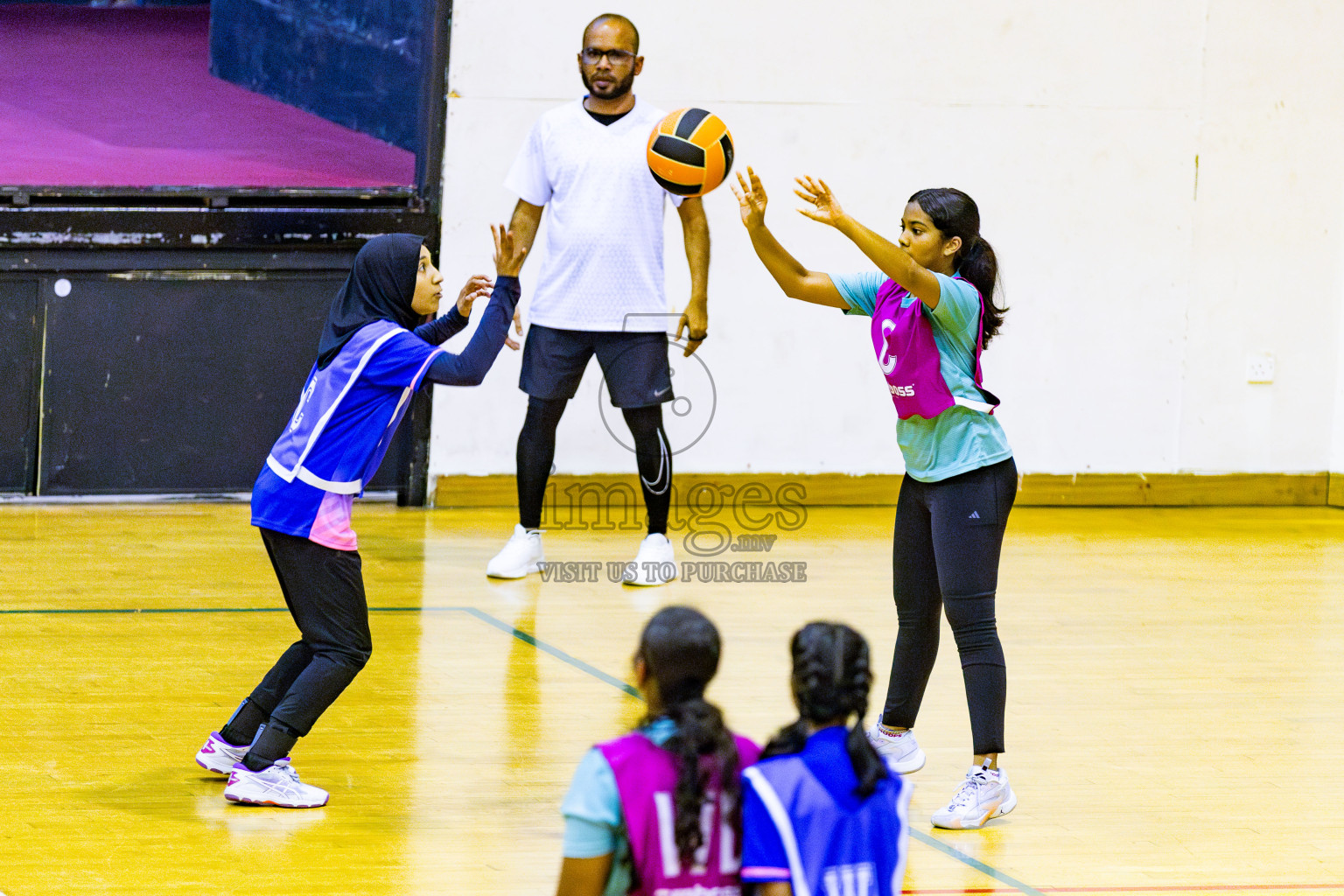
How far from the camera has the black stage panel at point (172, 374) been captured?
7434 mm

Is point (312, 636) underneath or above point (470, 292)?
underneath

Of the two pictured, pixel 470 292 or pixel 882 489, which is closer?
pixel 470 292

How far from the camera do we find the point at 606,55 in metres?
6.28

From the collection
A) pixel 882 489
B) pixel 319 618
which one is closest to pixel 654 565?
pixel 882 489

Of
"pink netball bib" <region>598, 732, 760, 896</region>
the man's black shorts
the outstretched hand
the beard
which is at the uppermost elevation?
the beard

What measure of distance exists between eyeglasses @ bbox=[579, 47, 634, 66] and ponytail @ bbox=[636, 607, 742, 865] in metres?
4.20

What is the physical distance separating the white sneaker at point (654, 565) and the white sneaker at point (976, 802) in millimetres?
2632

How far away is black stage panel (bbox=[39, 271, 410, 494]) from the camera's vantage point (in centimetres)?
743

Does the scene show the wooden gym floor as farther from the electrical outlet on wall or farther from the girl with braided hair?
the girl with braided hair

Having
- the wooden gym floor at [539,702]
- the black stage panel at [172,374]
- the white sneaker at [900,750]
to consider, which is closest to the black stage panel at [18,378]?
the black stage panel at [172,374]

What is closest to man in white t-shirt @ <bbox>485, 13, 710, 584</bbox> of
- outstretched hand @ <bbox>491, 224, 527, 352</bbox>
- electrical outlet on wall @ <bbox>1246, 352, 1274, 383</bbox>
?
outstretched hand @ <bbox>491, 224, 527, 352</bbox>

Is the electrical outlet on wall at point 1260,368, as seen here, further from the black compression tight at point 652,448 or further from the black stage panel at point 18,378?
the black stage panel at point 18,378

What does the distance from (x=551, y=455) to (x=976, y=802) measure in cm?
304

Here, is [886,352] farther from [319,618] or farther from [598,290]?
[598,290]
